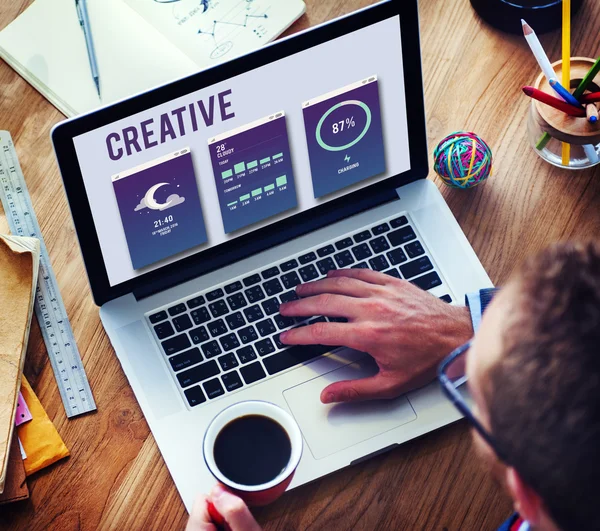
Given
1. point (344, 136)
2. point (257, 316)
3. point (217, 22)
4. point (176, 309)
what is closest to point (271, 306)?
point (257, 316)

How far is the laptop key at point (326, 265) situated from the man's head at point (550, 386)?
428 mm

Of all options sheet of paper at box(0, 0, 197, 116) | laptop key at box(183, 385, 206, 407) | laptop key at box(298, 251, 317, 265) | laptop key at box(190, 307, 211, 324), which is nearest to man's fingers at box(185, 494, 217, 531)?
laptop key at box(183, 385, 206, 407)

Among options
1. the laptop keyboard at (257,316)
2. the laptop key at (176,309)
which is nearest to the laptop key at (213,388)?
the laptop keyboard at (257,316)

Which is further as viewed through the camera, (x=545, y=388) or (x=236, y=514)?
(x=236, y=514)

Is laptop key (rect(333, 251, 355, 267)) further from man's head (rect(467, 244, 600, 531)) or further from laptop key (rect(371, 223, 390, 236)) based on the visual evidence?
man's head (rect(467, 244, 600, 531))

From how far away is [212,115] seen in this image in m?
0.98

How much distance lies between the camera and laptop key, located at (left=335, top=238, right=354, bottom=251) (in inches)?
43.9

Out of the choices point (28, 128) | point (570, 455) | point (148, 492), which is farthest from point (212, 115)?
point (570, 455)

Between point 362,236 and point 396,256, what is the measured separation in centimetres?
5

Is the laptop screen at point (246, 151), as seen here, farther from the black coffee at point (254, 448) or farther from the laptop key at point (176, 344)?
the black coffee at point (254, 448)

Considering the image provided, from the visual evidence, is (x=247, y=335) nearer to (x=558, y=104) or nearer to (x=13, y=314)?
(x=13, y=314)

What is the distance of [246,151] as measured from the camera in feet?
3.37

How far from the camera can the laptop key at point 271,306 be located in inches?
42.1

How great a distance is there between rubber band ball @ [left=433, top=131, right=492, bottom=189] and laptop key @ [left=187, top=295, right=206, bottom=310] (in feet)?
1.22
